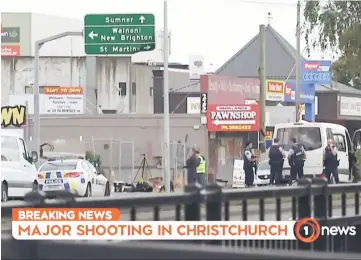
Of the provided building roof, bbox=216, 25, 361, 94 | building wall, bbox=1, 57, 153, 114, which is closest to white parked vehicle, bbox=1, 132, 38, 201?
building wall, bbox=1, 57, 153, 114

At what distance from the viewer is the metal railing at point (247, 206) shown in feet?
19.8

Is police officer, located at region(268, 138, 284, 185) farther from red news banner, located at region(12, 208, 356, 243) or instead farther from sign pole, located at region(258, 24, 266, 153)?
red news banner, located at region(12, 208, 356, 243)

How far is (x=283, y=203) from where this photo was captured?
26.2 ft

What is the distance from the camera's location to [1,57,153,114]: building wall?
186 feet

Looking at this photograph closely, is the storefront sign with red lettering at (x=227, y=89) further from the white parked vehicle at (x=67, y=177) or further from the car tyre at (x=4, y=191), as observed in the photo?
the car tyre at (x=4, y=191)

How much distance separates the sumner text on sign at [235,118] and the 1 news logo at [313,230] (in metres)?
28.9

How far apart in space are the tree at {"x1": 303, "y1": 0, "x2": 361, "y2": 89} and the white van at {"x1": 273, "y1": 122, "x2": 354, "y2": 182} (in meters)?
2.65

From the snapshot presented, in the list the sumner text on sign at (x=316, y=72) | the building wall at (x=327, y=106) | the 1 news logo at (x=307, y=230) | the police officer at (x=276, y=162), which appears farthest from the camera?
the building wall at (x=327, y=106)

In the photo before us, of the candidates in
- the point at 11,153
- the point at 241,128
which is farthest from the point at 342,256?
the point at 241,128

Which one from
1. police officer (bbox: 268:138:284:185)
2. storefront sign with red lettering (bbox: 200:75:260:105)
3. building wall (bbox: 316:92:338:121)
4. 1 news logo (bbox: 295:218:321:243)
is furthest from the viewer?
building wall (bbox: 316:92:338:121)

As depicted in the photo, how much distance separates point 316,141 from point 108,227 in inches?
949

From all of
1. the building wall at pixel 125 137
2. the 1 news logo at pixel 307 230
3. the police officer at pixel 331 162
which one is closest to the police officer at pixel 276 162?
the police officer at pixel 331 162

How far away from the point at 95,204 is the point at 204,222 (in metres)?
0.99

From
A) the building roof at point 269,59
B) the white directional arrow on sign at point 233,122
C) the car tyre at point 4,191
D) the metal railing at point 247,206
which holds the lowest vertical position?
the car tyre at point 4,191
